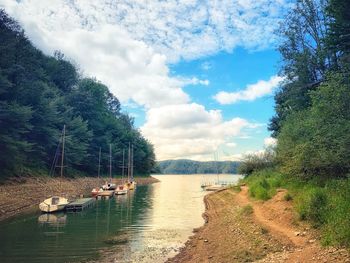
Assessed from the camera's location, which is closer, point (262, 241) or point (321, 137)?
point (262, 241)

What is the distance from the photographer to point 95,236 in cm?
2500

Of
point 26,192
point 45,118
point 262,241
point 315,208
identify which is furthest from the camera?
point 45,118

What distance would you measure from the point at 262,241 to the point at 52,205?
26262 millimetres

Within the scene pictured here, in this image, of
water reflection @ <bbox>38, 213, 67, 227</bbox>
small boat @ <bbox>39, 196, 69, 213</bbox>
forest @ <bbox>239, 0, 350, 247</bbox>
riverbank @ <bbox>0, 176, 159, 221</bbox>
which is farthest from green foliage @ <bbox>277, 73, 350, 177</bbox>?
riverbank @ <bbox>0, 176, 159, 221</bbox>

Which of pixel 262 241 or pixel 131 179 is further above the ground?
pixel 131 179

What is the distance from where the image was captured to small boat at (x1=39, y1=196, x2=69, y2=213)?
36719 mm

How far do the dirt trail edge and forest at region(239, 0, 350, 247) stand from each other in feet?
2.56

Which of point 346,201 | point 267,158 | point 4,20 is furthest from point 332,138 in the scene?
point 4,20

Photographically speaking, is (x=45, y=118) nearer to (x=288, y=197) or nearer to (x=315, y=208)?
(x=288, y=197)

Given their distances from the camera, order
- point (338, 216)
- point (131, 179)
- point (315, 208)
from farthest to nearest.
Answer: point (131, 179) < point (315, 208) < point (338, 216)

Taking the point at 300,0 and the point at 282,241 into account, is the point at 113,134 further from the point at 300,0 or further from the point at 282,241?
the point at 282,241

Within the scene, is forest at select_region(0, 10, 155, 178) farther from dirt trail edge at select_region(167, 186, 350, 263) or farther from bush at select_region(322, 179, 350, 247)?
bush at select_region(322, 179, 350, 247)

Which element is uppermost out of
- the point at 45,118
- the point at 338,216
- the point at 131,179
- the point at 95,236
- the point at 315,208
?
the point at 45,118

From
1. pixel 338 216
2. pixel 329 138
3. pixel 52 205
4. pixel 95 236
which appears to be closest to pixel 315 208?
pixel 338 216
